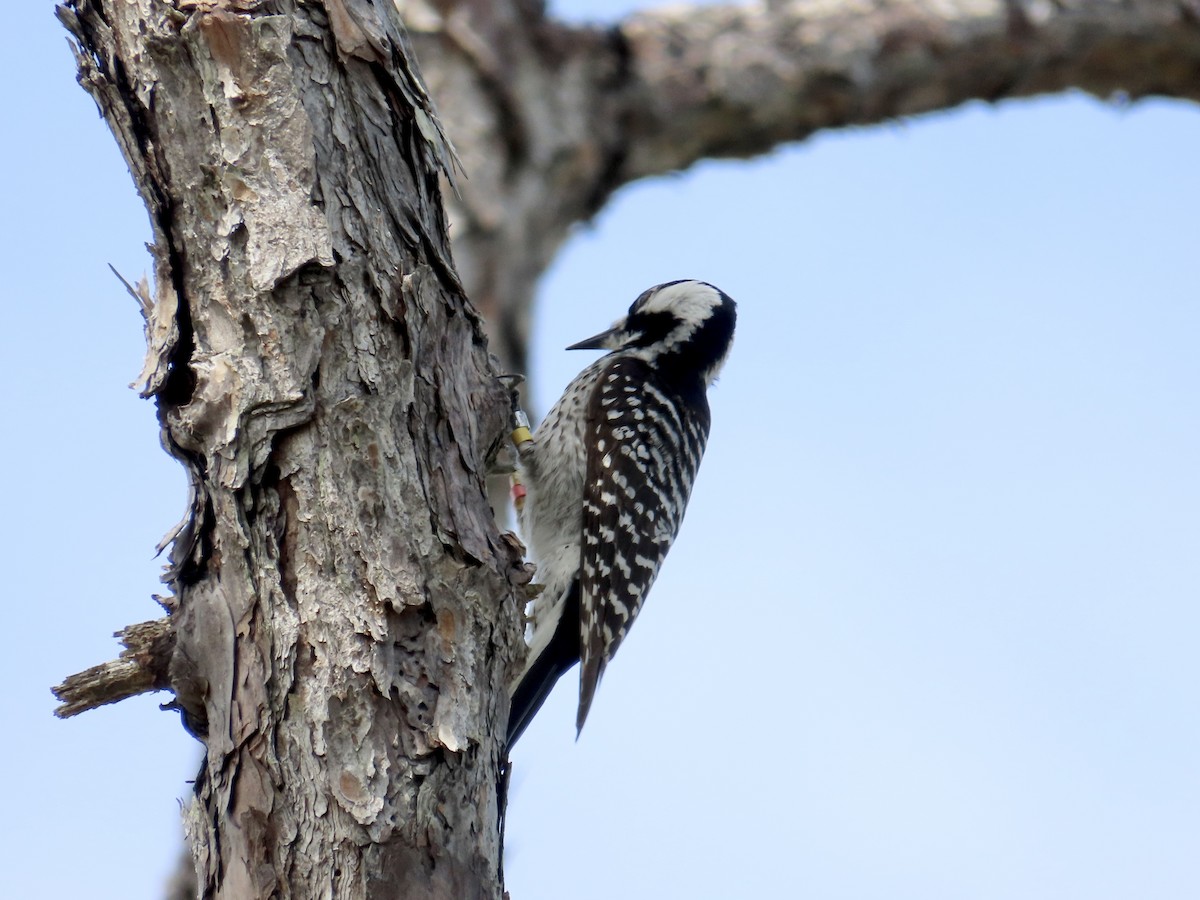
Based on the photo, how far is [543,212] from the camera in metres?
6.86

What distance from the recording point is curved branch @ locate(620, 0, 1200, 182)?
7281 mm

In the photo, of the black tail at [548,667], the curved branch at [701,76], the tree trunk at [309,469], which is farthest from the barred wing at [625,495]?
the tree trunk at [309,469]

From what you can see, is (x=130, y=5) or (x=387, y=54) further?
(x=387, y=54)

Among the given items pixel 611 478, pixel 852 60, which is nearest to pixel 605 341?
pixel 611 478

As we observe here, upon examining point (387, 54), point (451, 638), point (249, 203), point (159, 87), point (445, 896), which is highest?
point (387, 54)

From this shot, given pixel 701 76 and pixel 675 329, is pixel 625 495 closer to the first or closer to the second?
pixel 675 329

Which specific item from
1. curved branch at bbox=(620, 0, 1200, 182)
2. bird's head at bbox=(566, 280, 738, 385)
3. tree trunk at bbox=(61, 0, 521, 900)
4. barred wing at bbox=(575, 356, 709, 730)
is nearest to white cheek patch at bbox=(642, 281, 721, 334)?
bird's head at bbox=(566, 280, 738, 385)

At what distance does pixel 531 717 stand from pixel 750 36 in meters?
4.57

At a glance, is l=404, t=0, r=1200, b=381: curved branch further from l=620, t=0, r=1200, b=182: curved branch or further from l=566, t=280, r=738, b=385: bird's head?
l=566, t=280, r=738, b=385: bird's head

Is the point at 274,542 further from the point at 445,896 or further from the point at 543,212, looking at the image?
the point at 543,212

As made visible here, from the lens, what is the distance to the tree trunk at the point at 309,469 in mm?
2650

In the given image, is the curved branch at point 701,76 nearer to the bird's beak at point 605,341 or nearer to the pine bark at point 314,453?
the bird's beak at point 605,341

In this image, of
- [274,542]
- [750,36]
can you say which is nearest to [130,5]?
[274,542]

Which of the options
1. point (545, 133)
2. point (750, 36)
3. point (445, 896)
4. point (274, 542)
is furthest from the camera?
point (750, 36)
